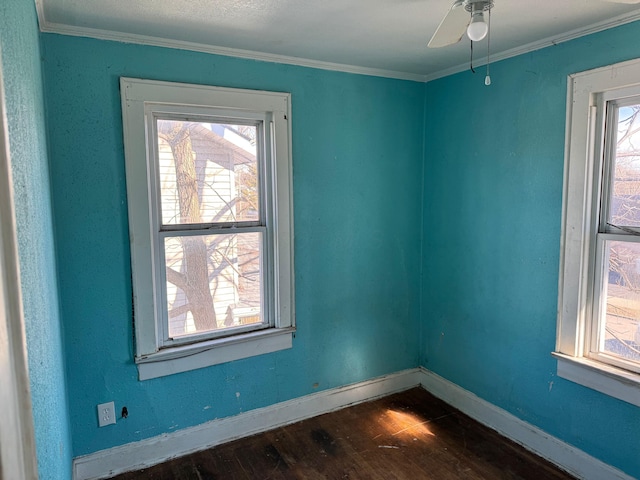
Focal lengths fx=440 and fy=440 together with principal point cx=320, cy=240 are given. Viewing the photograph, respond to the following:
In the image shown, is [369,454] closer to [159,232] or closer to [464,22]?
[159,232]

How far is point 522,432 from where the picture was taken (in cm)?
261

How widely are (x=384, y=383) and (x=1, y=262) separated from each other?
9.69 ft

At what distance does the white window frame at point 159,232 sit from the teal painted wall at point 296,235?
6 centimetres

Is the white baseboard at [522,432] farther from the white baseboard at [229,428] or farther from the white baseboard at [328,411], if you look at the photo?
the white baseboard at [229,428]

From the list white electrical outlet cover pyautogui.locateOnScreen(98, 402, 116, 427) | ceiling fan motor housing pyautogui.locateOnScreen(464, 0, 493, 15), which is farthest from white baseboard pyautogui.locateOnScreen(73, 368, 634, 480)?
ceiling fan motor housing pyautogui.locateOnScreen(464, 0, 493, 15)

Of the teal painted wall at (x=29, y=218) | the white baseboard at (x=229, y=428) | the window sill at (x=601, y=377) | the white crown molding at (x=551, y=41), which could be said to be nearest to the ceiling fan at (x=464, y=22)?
the white crown molding at (x=551, y=41)

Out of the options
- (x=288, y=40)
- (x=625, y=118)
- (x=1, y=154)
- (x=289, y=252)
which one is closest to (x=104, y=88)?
(x=288, y=40)

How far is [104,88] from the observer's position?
2182 millimetres

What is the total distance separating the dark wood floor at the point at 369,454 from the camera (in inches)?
94.0

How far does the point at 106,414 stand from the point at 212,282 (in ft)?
2.90

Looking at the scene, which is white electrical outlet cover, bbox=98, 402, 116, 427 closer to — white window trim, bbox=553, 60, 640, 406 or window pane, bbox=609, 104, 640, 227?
white window trim, bbox=553, 60, 640, 406

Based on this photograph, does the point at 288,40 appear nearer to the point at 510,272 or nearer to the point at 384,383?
the point at 510,272

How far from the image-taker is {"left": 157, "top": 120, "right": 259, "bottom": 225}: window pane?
7.92ft

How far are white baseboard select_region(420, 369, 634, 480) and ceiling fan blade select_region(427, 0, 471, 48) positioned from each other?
7.15ft
